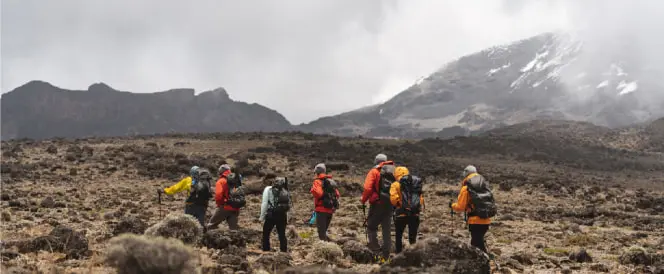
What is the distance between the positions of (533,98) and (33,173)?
186194mm

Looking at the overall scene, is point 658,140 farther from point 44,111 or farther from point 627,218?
point 44,111

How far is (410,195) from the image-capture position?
910 cm

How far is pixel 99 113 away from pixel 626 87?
594 feet

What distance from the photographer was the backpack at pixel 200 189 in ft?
36.8

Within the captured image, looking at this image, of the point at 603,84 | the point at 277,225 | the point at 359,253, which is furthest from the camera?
the point at 603,84

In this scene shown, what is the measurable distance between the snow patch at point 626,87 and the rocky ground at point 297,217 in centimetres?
13713

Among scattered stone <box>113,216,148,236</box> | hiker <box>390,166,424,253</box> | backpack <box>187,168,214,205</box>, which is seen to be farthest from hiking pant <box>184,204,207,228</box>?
hiker <box>390,166,424,253</box>

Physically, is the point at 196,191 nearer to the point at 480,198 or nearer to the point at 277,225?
the point at 277,225

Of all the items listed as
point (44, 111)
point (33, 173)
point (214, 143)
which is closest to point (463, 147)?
point (214, 143)

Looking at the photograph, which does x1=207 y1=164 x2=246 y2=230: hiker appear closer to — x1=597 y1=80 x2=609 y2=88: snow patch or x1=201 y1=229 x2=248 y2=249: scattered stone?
x1=201 y1=229 x2=248 y2=249: scattered stone

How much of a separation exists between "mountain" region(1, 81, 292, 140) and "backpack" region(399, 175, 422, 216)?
159504 mm

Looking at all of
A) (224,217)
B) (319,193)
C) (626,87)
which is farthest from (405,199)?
(626,87)

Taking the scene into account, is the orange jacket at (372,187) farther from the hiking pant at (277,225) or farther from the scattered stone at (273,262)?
the scattered stone at (273,262)

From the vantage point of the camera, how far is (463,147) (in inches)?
2221
